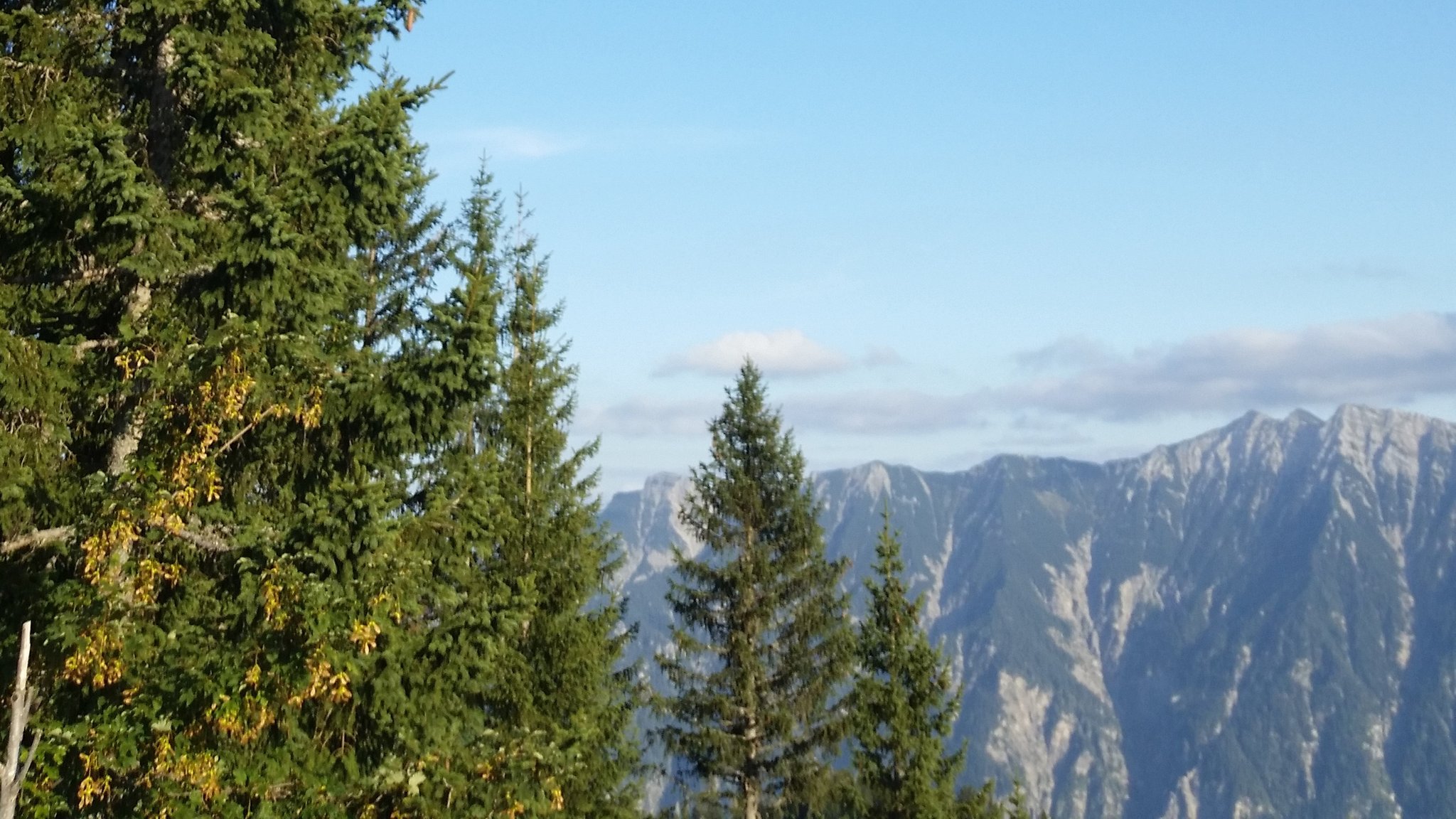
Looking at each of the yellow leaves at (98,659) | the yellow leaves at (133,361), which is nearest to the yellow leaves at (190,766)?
the yellow leaves at (98,659)

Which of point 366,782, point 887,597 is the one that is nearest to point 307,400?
point 366,782

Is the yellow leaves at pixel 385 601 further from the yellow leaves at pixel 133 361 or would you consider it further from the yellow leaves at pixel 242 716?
the yellow leaves at pixel 133 361

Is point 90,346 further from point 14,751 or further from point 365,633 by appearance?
point 14,751

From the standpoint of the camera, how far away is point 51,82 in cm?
1029

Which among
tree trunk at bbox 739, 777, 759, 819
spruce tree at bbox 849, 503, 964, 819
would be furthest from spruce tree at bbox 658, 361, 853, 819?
spruce tree at bbox 849, 503, 964, 819

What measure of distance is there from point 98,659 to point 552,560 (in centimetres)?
1178

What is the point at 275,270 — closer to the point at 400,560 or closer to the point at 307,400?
the point at 307,400

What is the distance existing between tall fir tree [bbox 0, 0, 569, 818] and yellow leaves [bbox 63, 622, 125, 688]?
0.09ft

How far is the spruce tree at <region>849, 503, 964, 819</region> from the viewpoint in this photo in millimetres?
25656

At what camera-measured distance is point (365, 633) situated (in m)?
8.89

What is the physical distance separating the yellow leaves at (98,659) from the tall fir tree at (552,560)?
9.08 m

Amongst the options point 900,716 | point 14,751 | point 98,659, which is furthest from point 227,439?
point 900,716

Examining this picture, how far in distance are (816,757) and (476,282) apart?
20.6 m

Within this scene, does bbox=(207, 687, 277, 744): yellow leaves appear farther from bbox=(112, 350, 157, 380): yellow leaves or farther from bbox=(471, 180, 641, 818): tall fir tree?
bbox=(471, 180, 641, 818): tall fir tree
